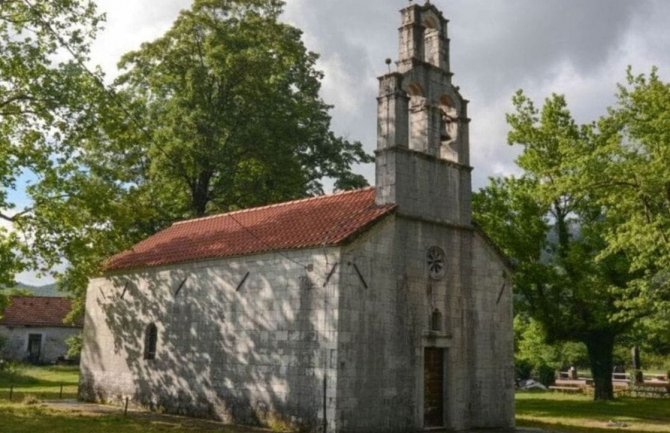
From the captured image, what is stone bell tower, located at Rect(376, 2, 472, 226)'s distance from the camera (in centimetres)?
1862

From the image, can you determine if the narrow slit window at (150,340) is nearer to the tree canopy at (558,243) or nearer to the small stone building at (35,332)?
the tree canopy at (558,243)

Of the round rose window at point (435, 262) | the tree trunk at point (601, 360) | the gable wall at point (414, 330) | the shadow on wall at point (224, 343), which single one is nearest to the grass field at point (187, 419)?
the tree trunk at point (601, 360)

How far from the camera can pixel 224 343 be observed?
19625 millimetres

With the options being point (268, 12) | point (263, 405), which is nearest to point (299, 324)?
point (263, 405)

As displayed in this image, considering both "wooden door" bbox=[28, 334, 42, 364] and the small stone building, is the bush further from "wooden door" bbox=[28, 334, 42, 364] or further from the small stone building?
"wooden door" bbox=[28, 334, 42, 364]

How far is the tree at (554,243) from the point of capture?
29484 millimetres

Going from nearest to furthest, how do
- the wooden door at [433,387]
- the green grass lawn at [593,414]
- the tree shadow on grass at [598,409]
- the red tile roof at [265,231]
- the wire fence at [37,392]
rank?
the red tile roof at [265,231], the wooden door at [433,387], the green grass lawn at [593,414], the tree shadow on grass at [598,409], the wire fence at [37,392]

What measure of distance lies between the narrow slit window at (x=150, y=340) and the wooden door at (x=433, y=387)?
9765 millimetres

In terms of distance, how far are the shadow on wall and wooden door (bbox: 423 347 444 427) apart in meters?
3.51

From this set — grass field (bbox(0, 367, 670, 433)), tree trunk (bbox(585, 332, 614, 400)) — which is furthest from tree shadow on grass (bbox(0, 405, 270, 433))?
tree trunk (bbox(585, 332, 614, 400))

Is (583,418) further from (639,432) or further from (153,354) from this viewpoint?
(153,354)

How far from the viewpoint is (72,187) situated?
20984 millimetres

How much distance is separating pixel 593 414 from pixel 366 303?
42.7 ft

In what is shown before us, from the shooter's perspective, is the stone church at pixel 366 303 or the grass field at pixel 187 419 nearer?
the stone church at pixel 366 303
